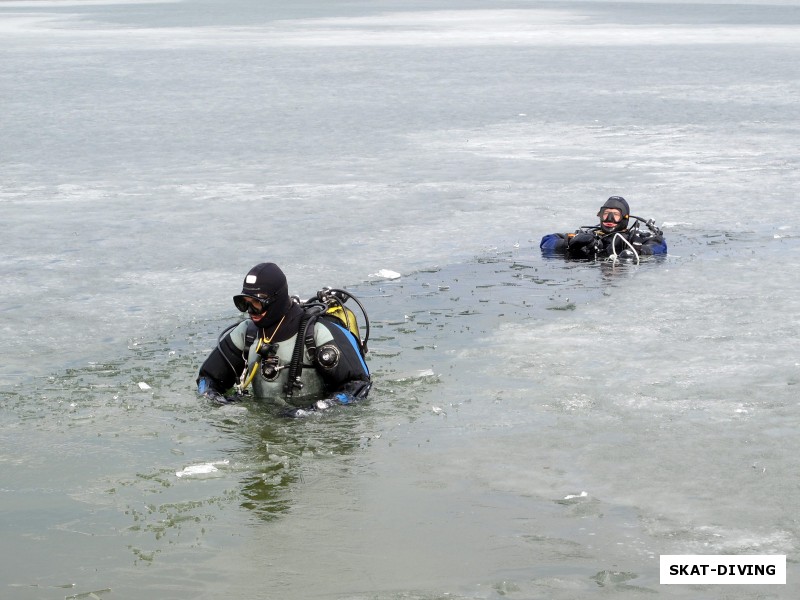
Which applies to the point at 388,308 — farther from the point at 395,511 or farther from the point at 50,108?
the point at 50,108

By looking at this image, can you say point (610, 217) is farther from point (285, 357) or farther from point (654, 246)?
point (285, 357)

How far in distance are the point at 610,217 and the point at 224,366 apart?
5.66m

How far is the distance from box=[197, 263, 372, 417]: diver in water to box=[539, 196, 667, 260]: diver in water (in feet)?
15.9

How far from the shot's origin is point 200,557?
5461 mm

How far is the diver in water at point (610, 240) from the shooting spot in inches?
476

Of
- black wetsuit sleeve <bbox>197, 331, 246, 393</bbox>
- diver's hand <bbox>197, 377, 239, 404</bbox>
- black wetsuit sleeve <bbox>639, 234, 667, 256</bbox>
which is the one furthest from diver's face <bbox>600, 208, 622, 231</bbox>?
diver's hand <bbox>197, 377, 239, 404</bbox>

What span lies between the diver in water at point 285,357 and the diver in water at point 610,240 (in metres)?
4.85

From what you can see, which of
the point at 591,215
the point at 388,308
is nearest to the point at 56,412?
the point at 388,308

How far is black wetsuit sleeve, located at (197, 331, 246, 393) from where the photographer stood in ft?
25.6

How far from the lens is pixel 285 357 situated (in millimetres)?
7586

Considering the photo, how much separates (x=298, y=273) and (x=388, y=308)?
1.51m

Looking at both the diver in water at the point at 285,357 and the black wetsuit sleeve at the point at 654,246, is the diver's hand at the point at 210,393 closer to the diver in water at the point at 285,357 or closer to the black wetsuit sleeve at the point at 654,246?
the diver in water at the point at 285,357

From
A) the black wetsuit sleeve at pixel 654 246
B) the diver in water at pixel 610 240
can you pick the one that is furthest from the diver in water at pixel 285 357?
the black wetsuit sleeve at pixel 654 246

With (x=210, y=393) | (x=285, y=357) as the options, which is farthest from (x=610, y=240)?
(x=210, y=393)
